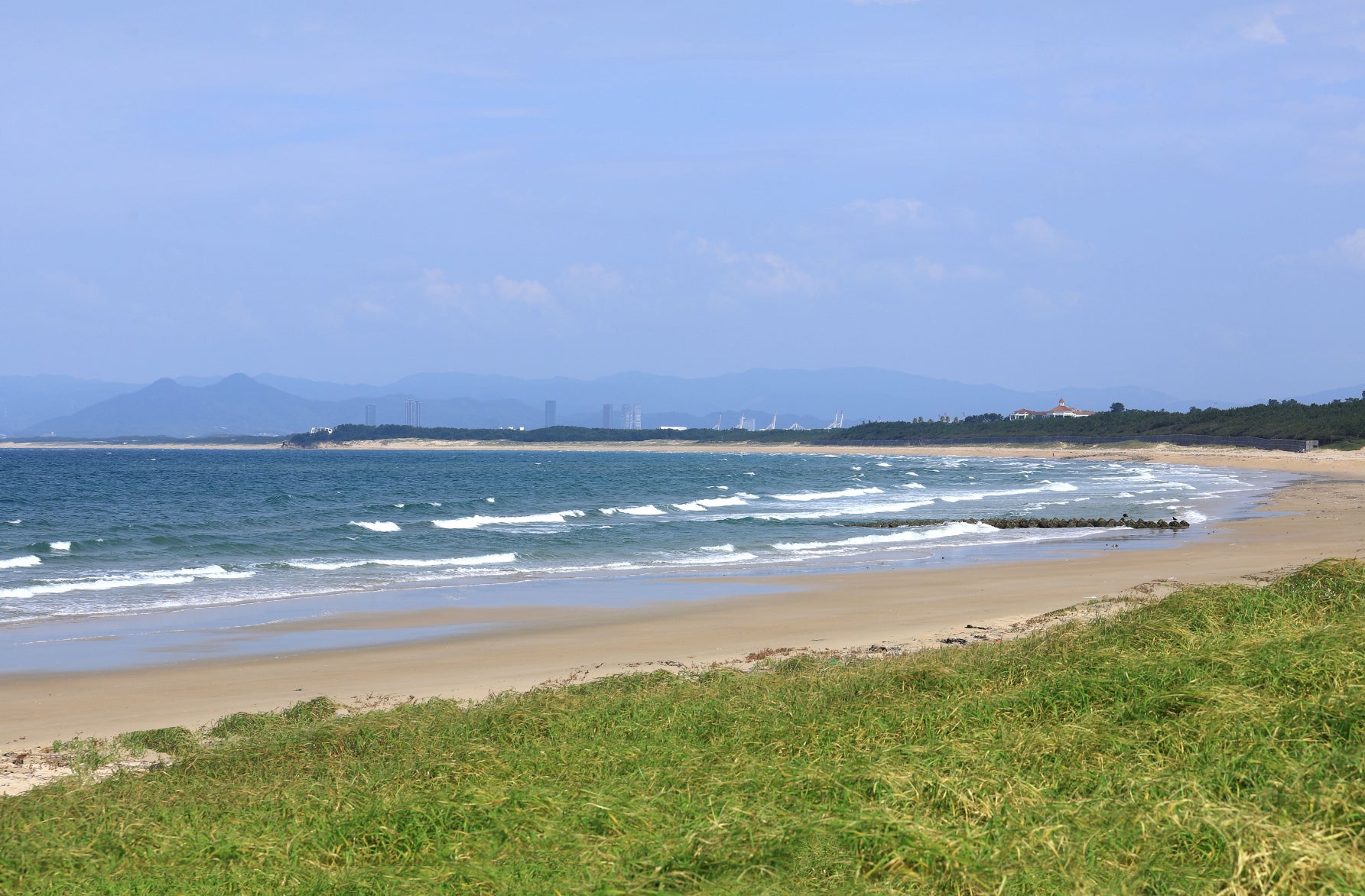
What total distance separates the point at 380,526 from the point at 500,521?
200 inches

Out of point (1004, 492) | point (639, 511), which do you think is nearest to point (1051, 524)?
point (639, 511)

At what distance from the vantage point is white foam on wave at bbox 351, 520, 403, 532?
35.1m

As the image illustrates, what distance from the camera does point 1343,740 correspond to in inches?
192

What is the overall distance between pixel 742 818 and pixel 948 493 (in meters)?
52.5

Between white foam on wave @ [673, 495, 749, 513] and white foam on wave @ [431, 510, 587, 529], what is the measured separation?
18.9 ft

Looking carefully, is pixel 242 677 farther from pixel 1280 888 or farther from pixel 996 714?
pixel 1280 888

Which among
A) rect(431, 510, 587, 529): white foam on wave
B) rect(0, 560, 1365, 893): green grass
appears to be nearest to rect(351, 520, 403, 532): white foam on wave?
rect(431, 510, 587, 529): white foam on wave

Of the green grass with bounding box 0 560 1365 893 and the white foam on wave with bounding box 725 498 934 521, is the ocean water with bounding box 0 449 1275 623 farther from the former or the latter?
the green grass with bounding box 0 560 1365 893

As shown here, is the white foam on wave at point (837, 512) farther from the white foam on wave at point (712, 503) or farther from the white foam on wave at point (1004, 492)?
the white foam on wave at point (712, 503)

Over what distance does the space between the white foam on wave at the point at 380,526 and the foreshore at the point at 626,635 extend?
55.9 ft

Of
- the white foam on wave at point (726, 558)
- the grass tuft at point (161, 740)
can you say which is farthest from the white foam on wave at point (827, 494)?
the grass tuft at point (161, 740)

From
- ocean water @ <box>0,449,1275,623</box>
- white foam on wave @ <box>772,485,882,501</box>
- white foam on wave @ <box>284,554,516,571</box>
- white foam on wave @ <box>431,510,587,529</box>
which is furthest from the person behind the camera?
white foam on wave @ <box>772,485,882,501</box>

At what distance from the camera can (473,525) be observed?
37625 millimetres

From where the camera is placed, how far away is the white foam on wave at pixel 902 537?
3025 centimetres
